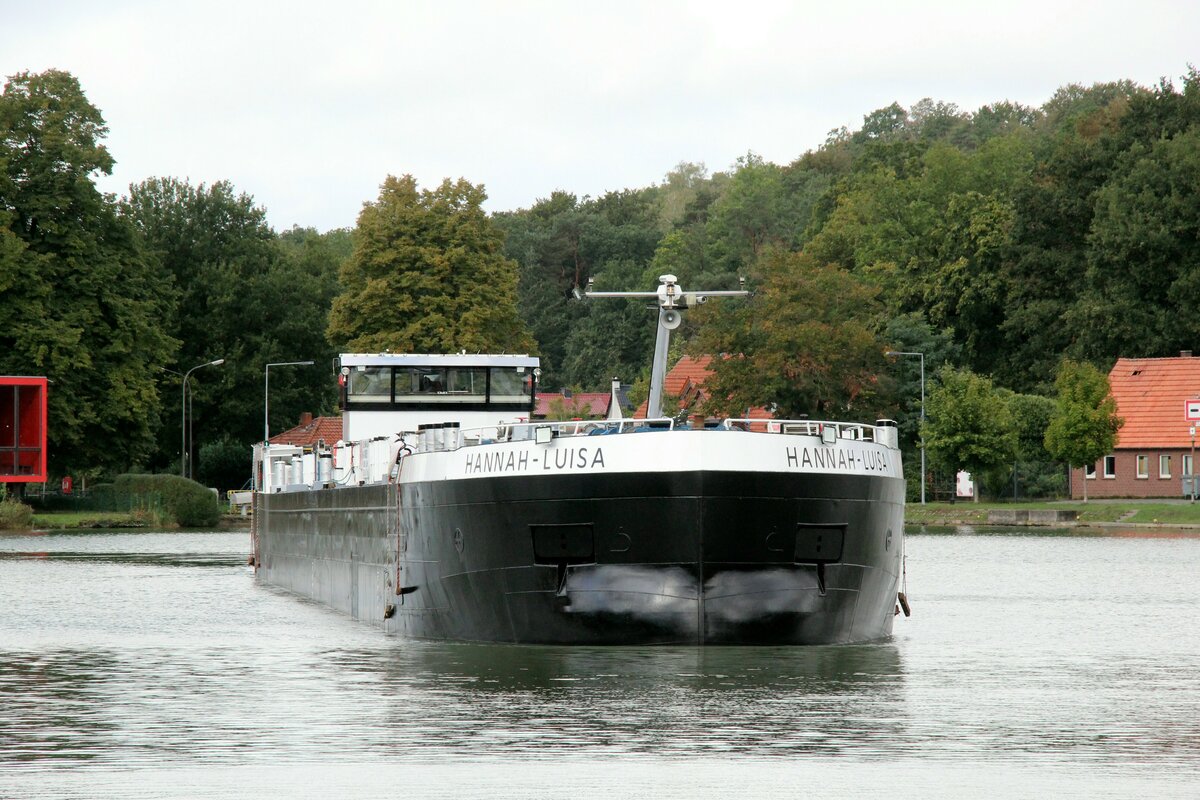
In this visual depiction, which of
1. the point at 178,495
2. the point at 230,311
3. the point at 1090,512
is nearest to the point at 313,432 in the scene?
the point at 230,311

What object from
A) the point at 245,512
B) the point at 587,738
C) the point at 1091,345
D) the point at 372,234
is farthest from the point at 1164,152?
the point at 587,738

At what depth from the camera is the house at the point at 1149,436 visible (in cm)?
7719

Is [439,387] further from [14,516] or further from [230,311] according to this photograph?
[230,311]

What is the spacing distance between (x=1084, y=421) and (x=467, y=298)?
28.0 meters

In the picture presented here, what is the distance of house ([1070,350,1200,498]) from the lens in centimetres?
7719

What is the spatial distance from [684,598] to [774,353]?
216ft

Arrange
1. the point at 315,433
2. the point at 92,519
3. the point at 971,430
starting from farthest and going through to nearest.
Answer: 1. the point at 315,433
2. the point at 971,430
3. the point at 92,519

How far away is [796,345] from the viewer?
3349 inches

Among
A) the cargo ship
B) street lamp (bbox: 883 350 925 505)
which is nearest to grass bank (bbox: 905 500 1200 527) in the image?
street lamp (bbox: 883 350 925 505)

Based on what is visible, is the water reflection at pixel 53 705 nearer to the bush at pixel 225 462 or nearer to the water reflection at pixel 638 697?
the water reflection at pixel 638 697

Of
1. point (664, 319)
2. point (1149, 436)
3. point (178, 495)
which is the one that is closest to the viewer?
point (664, 319)

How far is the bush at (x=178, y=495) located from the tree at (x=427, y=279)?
12169mm

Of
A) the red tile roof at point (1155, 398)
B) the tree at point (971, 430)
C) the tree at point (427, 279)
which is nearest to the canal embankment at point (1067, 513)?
the tree at point (971, 430)

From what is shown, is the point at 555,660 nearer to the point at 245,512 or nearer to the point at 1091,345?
the point at 245,512
